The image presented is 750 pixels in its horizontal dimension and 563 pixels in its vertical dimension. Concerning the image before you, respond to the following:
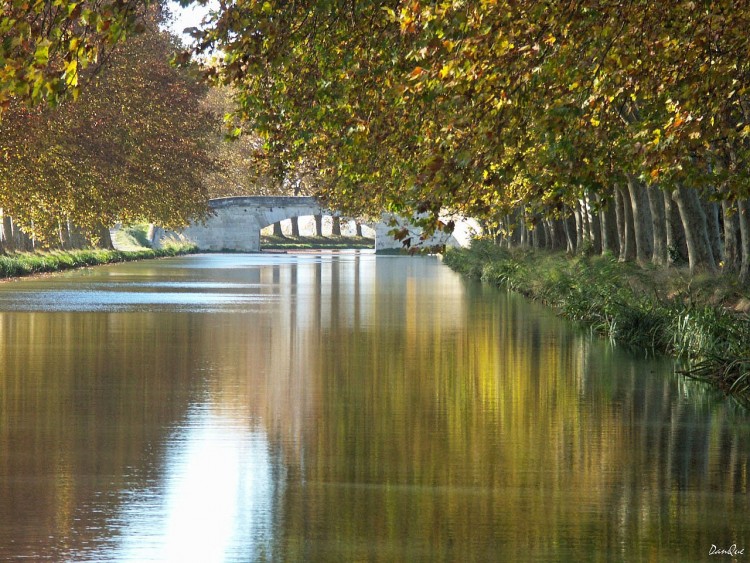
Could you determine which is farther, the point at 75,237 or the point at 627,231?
the point at 75,237

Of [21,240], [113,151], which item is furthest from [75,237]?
[113,151]

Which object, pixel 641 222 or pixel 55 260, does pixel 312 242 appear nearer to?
pixel 55 260

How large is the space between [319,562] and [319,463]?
3.30 m

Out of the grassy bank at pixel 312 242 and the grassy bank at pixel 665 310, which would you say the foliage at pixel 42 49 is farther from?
the grassy bank at pixel 312 242

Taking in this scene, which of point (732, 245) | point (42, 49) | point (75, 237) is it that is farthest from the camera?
point (75, 237)

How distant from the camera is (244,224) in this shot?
379 feet

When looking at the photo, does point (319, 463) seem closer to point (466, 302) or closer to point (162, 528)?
point (162, 528)

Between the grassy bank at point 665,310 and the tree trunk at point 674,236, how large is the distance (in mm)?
1543

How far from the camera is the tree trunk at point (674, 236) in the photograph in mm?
31953

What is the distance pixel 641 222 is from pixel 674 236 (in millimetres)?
2249

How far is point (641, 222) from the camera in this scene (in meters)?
35.0

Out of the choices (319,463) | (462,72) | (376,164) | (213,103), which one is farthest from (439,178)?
(213,103)

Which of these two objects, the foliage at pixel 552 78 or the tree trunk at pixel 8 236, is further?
the tree trunk at pixel 8 236

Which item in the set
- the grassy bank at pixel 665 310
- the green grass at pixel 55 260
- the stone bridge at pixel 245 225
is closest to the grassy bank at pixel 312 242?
the stone bridge at pixel 245 225
